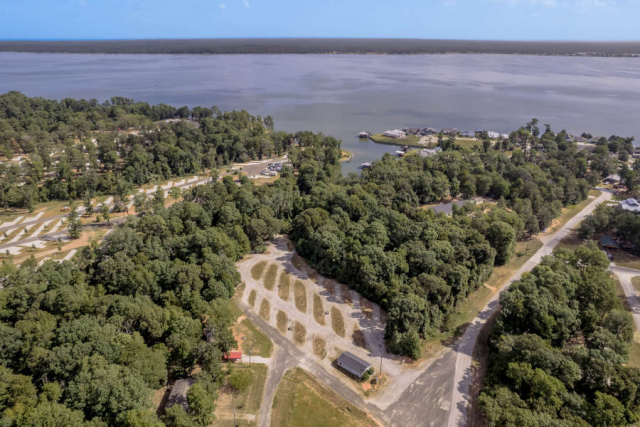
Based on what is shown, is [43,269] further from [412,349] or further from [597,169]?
[597,169]

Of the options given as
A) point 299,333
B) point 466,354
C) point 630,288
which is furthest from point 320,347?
point 630,288

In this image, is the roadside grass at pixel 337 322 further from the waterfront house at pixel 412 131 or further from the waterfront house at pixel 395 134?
the waterfront house at pixel 412 131

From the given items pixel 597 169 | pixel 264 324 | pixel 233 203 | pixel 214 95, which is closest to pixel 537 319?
pixel 264 324

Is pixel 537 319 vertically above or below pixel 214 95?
below

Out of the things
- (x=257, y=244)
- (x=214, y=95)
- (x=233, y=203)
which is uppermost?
(x=214, y=95)

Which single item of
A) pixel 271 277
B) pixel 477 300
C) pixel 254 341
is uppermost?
pixel 271 277

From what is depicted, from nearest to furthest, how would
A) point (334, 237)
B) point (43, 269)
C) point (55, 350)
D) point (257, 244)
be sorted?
point (55, 350) < point (43, 269) < point (334, 237) < point (257, 244)

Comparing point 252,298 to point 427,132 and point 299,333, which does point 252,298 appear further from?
point 427,132
